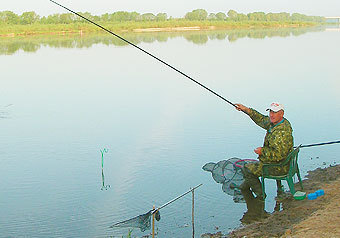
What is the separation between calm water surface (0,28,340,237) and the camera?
6336mm

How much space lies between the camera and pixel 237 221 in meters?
5.93

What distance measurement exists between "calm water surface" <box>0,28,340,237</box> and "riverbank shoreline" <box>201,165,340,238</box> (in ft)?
1.22

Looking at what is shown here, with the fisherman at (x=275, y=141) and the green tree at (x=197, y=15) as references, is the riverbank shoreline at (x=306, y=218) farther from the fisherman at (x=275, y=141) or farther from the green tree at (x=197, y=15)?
the green tree at (x=197, y=15)

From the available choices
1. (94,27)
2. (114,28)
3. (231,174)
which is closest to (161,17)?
(94,27)

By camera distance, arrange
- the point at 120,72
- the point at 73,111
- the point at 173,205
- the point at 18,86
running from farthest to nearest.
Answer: the point at 120,72 → the point at 18,86 → the point at 73,111 → the point at 173,205

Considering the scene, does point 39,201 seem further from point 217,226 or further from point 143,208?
point 217,226

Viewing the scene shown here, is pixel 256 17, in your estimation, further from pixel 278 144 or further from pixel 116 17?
pixel 278 144

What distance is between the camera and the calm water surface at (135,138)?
6.34m

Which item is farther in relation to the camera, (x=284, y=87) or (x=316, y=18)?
(x=316, y=18)

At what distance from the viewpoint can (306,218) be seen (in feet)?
16.7

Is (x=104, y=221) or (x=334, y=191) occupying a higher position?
(x=334, y=191)

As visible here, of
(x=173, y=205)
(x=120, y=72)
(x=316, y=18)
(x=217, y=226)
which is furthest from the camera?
(x=316, y=18)

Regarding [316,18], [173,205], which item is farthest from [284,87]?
[316,18]

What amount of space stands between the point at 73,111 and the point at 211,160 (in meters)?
5.42
